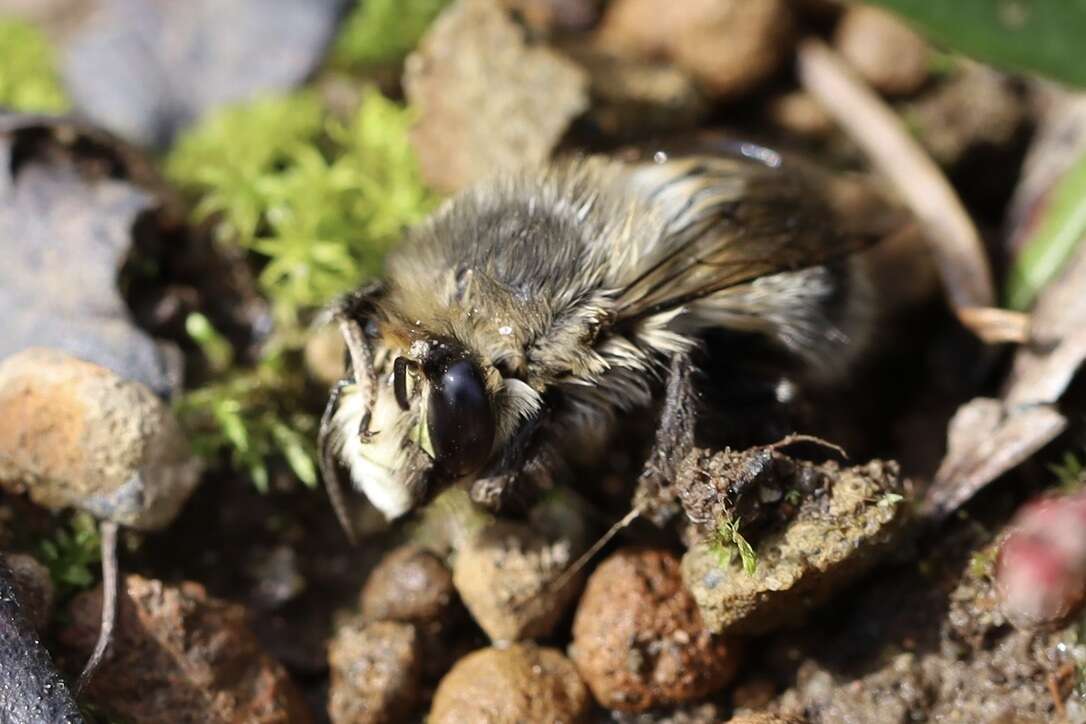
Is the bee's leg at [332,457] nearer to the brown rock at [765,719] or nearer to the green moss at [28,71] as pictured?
the brown rock at [765,719]

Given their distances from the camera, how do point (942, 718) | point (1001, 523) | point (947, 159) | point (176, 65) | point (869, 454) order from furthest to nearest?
point (176, 65), point (947, 159), point (869, 454), point (1001, 523), point (942, 718)

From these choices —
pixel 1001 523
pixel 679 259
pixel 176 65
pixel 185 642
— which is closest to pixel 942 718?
pixel 1001 523

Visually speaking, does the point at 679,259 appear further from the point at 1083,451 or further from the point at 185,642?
the point at 185,642

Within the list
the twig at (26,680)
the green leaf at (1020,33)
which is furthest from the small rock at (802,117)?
the twig at (26,680)

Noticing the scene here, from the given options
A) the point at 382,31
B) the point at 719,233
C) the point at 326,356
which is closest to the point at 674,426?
the point at 719,233

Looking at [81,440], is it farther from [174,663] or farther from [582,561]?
[582,561]

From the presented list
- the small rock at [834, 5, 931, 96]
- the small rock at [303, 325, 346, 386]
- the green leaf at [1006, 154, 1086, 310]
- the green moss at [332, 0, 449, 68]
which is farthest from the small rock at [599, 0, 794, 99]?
the small rock at [303, 325, 346, 386]
